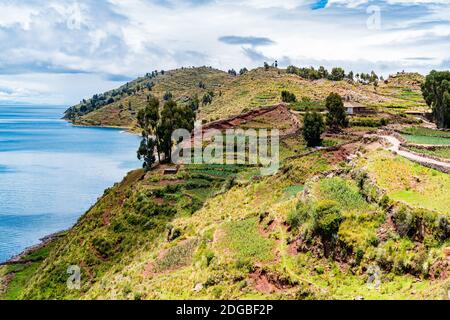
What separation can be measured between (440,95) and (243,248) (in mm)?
49293

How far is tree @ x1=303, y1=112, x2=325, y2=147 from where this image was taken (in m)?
59.3

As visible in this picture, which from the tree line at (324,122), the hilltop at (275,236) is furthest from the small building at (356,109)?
the hilltop at (275,236)

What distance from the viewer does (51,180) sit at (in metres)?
92.2

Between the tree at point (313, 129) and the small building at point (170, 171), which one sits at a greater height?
the tree at point (313, 129)

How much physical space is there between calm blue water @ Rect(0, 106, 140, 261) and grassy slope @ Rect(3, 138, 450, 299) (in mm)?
14709

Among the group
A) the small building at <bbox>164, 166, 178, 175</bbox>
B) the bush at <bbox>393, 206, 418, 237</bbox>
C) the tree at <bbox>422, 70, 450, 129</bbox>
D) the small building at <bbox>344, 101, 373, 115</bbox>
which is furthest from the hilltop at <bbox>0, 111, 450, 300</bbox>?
the small building at <bbox>344, 101, 373, 115</bbox>

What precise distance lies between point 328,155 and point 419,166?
18.8 m

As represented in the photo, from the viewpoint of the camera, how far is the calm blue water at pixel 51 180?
2542 inches

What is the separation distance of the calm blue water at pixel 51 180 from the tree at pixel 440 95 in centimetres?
5138

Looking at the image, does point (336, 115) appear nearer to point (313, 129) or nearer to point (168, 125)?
point (313, 129)

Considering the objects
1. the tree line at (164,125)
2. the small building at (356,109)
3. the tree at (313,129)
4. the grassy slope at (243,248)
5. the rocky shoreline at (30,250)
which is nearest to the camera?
the grassy slope at (243,248)

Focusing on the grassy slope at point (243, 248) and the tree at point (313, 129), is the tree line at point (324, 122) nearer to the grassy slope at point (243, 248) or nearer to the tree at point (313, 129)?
the tree at point (313, 129)
